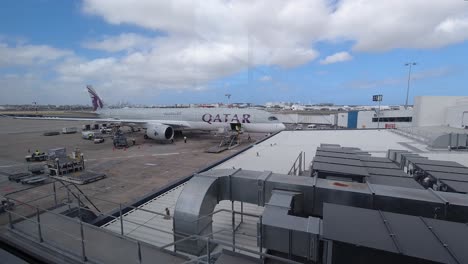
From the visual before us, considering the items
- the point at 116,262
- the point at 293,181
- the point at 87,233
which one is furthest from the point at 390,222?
the point at 87,233

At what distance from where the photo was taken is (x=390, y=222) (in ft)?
13.8

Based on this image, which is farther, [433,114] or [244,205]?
[433,114]

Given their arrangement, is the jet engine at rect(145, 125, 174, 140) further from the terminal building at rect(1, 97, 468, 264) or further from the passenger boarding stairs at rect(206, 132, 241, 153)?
the terminal building at rect(1, 97, 468, 264)

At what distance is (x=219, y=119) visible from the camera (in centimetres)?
3925

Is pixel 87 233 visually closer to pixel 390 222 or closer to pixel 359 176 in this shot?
pixel 390 222

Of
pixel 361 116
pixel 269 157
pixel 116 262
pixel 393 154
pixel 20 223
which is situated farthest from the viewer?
pixel 361 116

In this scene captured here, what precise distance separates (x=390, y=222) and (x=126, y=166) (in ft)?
82.7

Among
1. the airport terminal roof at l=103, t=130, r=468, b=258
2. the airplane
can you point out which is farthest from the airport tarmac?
the airplane

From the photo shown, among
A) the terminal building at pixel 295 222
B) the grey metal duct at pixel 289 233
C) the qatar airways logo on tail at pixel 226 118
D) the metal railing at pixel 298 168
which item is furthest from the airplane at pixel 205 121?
the grey metal duct at pixel 289 233

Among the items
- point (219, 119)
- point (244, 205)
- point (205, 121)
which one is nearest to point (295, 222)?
point (244, 205)

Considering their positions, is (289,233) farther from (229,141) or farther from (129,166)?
(229,141)

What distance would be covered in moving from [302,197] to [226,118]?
3308cm

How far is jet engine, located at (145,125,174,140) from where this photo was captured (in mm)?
37550

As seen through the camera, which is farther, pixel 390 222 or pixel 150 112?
pixel 150 112
